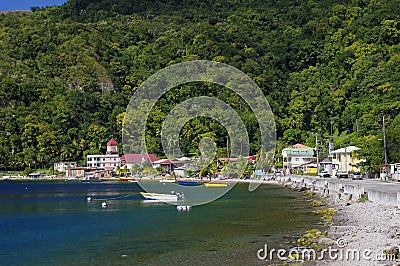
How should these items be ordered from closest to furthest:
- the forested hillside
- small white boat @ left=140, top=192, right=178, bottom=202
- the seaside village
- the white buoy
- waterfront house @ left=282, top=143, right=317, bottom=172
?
the white buoy → small white boat @ left=140, top=192, right=178, bottom=202 → the seaside village → waterfront house @ left=282, top=143, right=317, bottom=172 → the forested hillside

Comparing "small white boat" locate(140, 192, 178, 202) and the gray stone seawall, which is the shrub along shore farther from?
"small white boat" locate(140, 192, 178, 202)

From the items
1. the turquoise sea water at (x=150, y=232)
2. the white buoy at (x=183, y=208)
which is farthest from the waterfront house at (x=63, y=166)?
the white buoy at (x=183, y=208)

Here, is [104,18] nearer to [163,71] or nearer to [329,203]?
[163,71]

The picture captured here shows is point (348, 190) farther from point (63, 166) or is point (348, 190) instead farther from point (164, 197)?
point (63, 166)

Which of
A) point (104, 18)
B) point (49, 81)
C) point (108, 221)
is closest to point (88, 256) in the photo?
point (108, 221)

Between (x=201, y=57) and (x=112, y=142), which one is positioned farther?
(x=201, y=57)

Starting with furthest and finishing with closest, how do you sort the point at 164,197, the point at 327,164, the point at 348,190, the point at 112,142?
the point at 112,142 < the point at 327,164 < the point at 164,197 < the point at 348,190

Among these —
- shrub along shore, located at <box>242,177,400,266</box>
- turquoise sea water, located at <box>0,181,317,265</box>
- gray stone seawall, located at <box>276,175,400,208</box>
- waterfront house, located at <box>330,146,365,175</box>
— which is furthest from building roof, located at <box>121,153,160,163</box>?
shrub along shore, located at <box>242,177,400,266</box>

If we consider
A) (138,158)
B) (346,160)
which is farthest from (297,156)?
(138,158)
